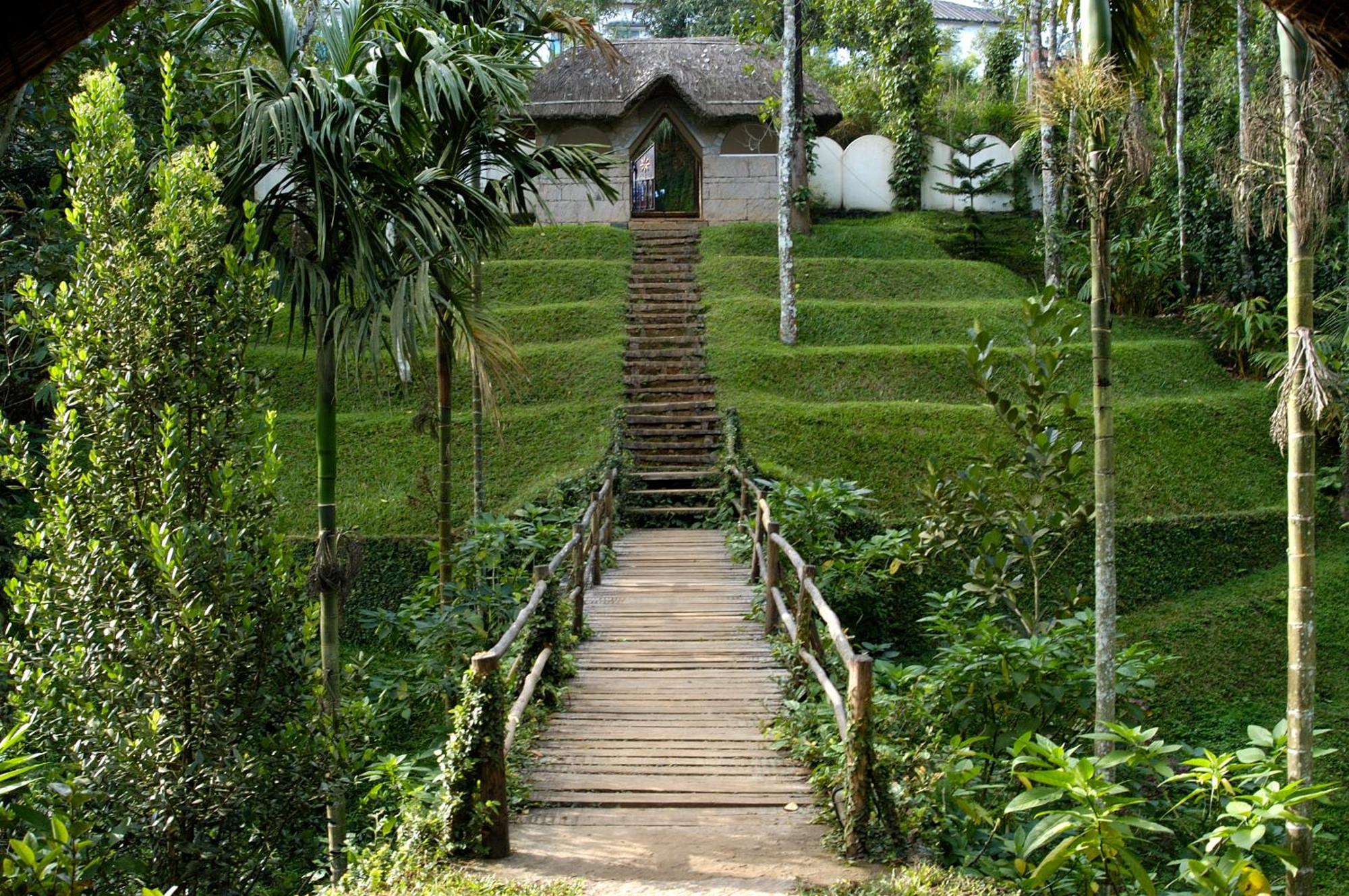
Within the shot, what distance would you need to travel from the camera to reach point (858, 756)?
5074 millimetres

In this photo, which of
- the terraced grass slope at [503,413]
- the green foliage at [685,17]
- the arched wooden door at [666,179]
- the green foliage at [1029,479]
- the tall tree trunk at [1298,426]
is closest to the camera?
the tall tree trunk at [1298,426]

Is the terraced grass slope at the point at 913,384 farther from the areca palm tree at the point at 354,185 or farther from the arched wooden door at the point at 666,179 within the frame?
the arched wooden door at the point at 666,179

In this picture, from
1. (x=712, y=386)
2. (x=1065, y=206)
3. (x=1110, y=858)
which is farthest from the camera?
(x=1065, y=206)

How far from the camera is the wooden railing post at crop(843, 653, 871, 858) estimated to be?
16.4ft

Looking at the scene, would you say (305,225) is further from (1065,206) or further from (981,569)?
(1065,206)

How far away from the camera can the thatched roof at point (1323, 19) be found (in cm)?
239

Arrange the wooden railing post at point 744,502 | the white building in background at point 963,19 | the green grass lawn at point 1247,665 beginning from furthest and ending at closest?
the white building in background at point 963,19 → the wooden railing post at point 744,502 → the green grass lawn at point 1247,665

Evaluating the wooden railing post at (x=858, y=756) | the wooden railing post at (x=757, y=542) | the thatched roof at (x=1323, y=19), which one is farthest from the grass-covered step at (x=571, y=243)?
the thatched roof at (x=1323, y=19)

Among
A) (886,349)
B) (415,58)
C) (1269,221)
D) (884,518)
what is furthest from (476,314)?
(886,349)

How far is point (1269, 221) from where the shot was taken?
628 centimetres

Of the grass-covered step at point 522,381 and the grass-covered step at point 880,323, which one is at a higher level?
the grass-covered step at point 880,323

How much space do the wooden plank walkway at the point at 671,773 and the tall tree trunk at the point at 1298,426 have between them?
242cm

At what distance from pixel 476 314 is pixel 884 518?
272 inches

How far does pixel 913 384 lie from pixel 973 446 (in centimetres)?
234
